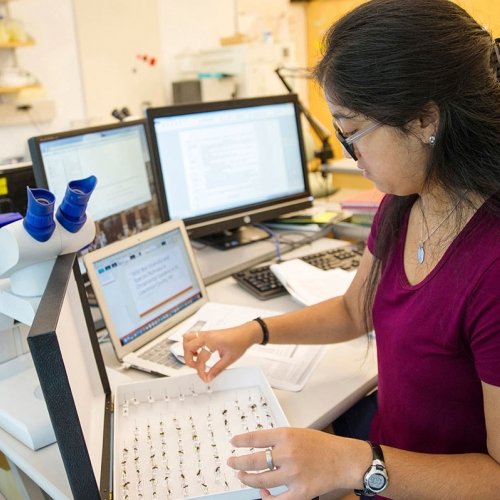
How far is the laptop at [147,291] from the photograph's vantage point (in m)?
A: 1.14

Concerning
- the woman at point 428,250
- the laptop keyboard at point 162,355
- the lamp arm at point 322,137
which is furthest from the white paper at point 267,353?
the lamp arm at point 322,137

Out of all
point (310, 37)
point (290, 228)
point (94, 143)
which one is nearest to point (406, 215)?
point (94, 143)

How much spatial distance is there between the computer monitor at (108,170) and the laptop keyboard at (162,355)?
34 cm

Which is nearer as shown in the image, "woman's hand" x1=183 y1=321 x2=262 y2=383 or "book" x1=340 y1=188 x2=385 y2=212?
"woman's hand" x1=183 y1=321 x2=262 y2=383

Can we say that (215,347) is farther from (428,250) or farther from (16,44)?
(16,44)

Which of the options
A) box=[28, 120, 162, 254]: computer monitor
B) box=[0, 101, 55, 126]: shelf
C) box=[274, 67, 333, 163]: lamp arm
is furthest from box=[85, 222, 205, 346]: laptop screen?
box=[0, 101, 55, 126]: shelf

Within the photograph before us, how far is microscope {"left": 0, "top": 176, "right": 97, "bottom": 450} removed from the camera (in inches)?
32.1

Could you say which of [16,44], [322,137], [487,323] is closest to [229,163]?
[322,137]

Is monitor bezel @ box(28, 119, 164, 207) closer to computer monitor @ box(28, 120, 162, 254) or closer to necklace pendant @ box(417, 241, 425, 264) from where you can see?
computer monitor @ box(28, 120, 162, 254)

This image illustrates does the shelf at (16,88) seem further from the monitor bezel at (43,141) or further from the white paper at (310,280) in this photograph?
the white paper at (310,280)

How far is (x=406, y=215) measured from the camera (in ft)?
3.39

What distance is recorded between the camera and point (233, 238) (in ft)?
6.15

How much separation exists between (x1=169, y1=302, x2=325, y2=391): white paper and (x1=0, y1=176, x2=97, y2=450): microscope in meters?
0.32

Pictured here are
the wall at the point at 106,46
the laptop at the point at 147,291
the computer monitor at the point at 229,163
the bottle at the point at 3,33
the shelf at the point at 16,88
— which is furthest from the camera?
the wall at the point at 106,46
